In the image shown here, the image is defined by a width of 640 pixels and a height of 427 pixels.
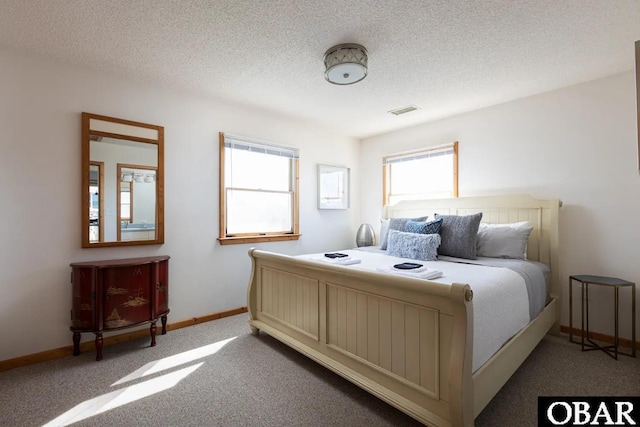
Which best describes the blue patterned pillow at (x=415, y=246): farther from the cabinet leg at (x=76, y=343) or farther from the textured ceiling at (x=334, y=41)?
the cabinet leg at (x=76, y=343)

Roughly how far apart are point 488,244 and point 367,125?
232 centimetres

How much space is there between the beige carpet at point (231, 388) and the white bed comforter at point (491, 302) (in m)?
0.42

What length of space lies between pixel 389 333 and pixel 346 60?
196 centimetres

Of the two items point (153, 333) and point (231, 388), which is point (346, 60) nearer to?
point (231, 388)

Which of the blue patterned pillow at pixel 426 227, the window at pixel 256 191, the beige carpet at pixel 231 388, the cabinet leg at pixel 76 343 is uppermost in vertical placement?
the window at pixel 256 191

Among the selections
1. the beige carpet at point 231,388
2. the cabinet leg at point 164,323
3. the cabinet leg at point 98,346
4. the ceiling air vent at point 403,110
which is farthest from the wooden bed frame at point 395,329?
the ceiling air vent at point 403,110

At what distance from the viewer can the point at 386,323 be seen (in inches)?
71.1

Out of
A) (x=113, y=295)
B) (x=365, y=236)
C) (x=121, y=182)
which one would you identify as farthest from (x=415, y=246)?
(x=121, y=182)

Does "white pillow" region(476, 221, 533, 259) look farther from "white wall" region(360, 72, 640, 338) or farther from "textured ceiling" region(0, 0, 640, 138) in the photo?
"textured ceiling" region(0, 0, 640, 138)

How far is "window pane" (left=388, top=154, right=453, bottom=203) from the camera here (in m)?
4.06

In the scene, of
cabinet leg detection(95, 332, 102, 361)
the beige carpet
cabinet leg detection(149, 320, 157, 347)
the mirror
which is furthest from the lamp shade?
cabinet leg detection(95, 332, 102, 361)

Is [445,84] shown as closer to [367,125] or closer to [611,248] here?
[367,125]

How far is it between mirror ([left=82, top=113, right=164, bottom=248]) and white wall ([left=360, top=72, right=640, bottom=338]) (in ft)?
12.1

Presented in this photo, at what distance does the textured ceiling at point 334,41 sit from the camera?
6.19 ft
